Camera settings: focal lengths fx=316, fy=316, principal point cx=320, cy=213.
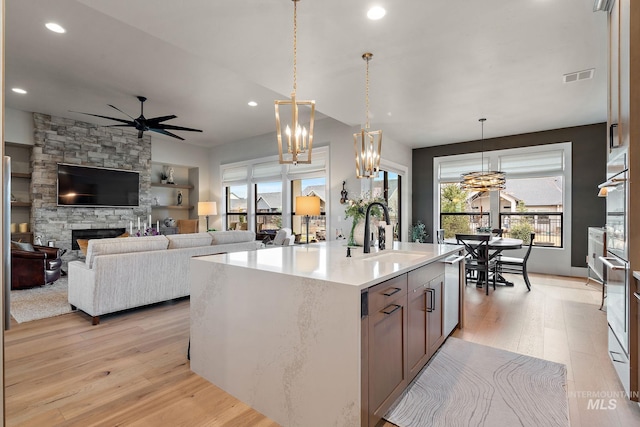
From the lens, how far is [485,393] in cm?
212

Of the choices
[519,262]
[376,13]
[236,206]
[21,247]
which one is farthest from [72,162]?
[519,262]

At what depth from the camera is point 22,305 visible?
3863mm

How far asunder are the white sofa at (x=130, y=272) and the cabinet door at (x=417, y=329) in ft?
9.83

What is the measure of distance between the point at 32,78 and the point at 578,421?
6916 millimetres

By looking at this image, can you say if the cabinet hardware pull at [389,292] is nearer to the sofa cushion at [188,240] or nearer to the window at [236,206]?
the sofa cushion at [188,240]

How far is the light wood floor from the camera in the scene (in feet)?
6.13

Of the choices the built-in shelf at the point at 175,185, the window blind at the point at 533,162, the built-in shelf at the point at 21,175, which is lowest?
the built-in shelf at the point at 21,175

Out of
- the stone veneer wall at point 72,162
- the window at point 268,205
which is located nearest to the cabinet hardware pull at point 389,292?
the window at point 268,205

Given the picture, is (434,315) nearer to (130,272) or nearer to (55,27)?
(130,272)

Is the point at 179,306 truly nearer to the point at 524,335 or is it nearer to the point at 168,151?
the point at 524,335

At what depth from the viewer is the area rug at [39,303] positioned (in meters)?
3.54

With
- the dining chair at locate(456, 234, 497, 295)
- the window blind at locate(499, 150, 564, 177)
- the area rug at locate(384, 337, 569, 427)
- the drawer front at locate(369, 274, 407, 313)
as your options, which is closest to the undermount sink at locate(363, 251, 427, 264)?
the drawer front at locate(369, 274, 407, 313)

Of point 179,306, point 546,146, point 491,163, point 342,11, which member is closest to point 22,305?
point 179,306

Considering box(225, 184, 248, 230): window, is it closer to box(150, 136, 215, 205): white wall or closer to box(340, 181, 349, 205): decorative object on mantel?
box(150, 136, 215, 205): white wall
